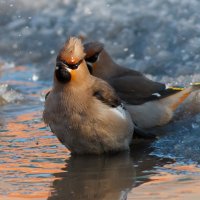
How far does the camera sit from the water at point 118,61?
18.4 feet

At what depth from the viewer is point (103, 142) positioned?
6523mm

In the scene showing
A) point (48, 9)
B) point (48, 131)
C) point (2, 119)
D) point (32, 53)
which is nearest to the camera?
point (48, 131)

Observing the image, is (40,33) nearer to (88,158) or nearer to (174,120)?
(174,120)

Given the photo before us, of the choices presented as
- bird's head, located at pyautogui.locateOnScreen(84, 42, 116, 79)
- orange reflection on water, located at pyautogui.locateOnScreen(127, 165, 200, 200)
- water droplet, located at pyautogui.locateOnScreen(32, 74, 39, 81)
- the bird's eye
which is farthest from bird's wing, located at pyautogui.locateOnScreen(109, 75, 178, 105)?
water droplet, located at pyautogui.locateOnScreen(32, 74, 39, 81)

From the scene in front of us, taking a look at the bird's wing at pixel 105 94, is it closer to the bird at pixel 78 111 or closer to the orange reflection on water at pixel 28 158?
the bird at pixel 78 111

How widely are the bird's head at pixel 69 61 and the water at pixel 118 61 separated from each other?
641 millimetres

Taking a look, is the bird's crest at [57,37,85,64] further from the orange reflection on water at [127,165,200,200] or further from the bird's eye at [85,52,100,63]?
the bird's eye at [85,52,100,63]

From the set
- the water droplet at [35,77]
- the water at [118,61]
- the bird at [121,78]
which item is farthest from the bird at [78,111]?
the water droplet at [35,77]

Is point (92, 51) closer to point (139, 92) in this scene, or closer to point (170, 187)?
point (139, 92)

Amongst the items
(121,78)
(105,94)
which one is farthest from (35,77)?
(105,94)

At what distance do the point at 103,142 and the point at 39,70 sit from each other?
412 centimetres

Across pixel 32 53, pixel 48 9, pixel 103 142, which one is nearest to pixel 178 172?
pixel 103 142

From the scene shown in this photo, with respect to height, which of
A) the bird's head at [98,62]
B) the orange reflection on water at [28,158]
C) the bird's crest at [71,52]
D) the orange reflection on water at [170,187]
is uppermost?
the bird's crest at [71,52]

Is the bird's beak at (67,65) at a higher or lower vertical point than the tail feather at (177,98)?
higher
